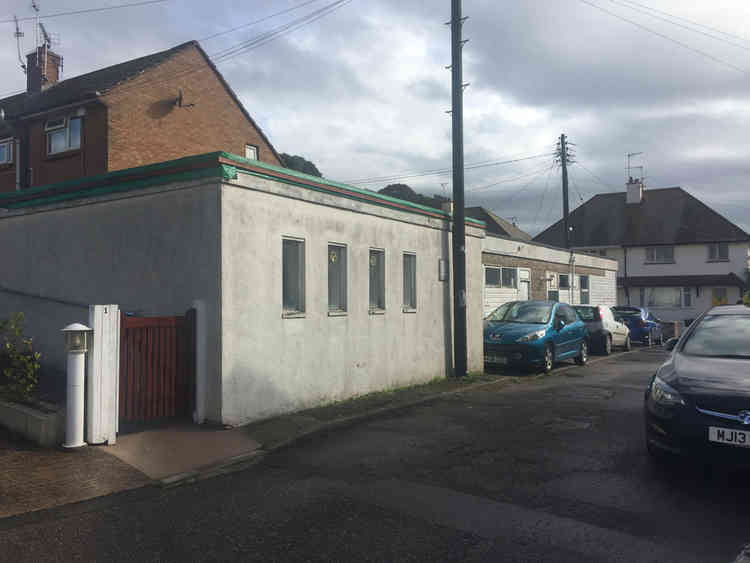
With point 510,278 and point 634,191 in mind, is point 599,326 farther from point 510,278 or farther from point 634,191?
point 634,191

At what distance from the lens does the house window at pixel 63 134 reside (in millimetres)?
21188

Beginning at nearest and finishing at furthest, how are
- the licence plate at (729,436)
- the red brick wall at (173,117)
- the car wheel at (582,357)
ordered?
1. the licence plate at (729,436)
2. the car wheel at (582,357)
3. the red brick wall at (173,117)

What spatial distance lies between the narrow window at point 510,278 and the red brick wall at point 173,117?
12.5 meters

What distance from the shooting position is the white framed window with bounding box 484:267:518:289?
20.6m

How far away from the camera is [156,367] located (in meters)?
7.72

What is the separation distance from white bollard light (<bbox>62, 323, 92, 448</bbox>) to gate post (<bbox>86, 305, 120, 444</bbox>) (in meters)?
0.10

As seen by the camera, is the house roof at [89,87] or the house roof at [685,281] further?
the house roof at [685,281]

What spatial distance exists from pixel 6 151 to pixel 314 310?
20.0 meters

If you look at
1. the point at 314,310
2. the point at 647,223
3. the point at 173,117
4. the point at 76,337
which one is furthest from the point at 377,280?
the point at 647,223

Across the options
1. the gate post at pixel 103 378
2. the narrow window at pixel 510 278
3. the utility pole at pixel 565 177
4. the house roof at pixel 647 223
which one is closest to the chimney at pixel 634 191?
the house roof at pixel 647 223

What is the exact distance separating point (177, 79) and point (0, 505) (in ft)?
71.2

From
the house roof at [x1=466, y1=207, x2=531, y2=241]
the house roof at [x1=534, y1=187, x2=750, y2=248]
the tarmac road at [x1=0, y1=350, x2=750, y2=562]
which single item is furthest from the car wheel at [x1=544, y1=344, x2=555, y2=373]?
the house roof at [x1=534, y1=187, x2=750, y2=248]

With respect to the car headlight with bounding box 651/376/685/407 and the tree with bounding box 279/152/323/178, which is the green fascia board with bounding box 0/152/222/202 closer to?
the car headlight with bounding box 651/376/685/407

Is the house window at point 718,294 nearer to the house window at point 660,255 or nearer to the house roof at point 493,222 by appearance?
the house window at point 660,255
